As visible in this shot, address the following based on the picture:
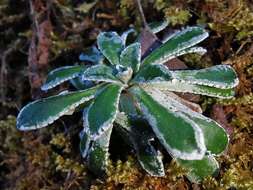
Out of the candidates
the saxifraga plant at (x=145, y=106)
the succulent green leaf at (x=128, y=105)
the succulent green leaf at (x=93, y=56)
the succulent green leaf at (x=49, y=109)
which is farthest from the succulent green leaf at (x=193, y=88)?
the succulent green leaf at (x=93, y=56)

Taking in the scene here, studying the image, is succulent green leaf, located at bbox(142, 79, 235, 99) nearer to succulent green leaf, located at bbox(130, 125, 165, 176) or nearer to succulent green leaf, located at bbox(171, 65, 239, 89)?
succulent green leaf, located at bbox(171, 65, 239, 89)

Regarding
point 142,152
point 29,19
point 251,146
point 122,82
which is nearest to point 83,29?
point 29,19

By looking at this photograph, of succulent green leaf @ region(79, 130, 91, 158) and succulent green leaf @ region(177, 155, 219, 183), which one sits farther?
succulent green leaf @ region(79, 130, 91, 158)

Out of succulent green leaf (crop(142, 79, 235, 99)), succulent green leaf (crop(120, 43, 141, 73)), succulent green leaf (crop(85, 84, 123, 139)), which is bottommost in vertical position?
succulent green leaf (crop(142, 79, 235, 99))

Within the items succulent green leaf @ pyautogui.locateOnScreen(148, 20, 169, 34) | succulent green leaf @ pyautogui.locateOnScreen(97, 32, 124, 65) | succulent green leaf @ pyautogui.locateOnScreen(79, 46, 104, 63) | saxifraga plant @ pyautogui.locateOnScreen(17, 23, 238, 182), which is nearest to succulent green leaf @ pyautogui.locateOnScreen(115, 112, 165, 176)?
saxifraga plant @ pyautogui.locateOnScreen(17, 23, 238, 182)

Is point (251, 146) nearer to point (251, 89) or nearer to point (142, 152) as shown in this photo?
point (251, 89)

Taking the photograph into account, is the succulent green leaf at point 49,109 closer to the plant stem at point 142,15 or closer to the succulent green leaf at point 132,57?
the succulent green leaf at point 132,57

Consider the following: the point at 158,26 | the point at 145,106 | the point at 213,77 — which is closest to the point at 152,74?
the point at 145,106
